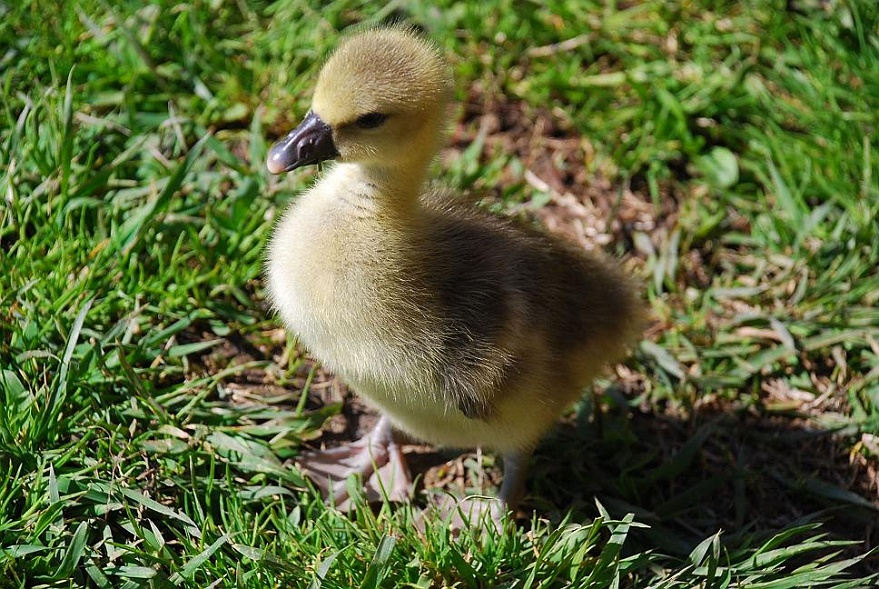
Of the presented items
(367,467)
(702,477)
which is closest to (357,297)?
(367,467)

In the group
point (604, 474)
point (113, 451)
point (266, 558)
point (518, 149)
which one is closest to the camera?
point (266, 558)

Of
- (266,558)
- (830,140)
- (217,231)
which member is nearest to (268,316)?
(217,231)

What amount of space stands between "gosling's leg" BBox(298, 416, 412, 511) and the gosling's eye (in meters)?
1.17

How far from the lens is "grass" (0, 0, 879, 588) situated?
2906mm

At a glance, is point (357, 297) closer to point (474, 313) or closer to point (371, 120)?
point (474, 313)

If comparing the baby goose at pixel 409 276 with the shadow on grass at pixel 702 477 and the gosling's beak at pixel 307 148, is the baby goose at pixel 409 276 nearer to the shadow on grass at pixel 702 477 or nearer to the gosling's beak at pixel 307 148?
the gosling's beak at pixel 307 148

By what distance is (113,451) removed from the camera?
301cm

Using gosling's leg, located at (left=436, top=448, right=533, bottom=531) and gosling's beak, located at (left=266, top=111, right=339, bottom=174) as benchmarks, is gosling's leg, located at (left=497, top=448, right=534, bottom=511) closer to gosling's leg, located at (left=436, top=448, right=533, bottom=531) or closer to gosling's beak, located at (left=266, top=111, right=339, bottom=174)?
gosling's leg, located at (left=436, top=448, right=533, bottom=531)

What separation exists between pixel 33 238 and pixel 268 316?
0.85 m

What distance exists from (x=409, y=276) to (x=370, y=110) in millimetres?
476

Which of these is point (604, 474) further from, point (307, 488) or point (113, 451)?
point (113, 451)

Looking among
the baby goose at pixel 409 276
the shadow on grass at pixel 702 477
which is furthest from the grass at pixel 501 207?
the baby goose at pixel 409 276

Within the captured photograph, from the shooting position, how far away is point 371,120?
8.61 ft

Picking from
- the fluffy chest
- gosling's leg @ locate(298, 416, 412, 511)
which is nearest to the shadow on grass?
gosling's leg @ locate(298, 416, 412, 511)
